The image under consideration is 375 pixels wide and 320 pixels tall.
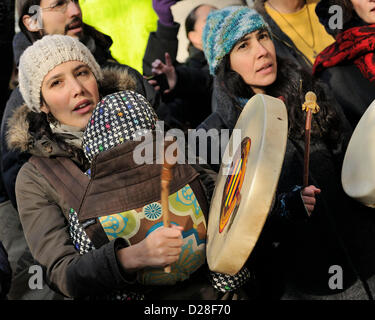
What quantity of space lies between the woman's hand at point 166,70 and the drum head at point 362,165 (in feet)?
4.28

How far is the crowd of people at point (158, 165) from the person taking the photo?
171 cm

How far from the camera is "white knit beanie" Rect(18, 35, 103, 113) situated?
7.06ft

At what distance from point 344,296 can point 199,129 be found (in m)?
1.10

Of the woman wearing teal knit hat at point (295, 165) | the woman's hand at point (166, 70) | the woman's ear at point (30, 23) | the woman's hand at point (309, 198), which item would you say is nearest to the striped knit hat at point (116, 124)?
the woman's hand at point (309, 198)

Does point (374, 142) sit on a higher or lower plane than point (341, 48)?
lower

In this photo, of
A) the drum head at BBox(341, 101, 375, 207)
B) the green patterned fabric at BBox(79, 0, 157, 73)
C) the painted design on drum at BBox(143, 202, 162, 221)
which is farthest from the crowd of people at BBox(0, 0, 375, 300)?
the drum head at BBox(341, 101, 375, 207)

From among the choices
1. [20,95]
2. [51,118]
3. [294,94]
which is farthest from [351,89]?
[20,95]

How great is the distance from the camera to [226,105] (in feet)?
8.56

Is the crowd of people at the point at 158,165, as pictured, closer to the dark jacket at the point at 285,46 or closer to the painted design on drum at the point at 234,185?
the dark jacket at the point at 285,46

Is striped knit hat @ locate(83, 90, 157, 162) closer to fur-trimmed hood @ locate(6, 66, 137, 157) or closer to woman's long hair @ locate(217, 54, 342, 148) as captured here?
fur-trimmed hood @ locate(6, 66, 137, 157)

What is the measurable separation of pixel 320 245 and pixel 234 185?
0.94m
